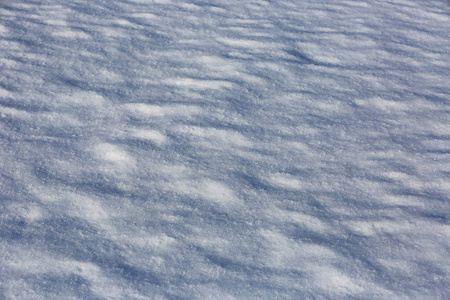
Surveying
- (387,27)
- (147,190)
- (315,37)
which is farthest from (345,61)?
(147,190)

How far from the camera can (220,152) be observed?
80.2 inches

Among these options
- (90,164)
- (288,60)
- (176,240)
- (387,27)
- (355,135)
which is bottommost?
(176,240)

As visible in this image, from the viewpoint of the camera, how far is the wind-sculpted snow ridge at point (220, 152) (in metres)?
1.59

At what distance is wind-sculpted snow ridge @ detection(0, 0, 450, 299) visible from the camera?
159 cm

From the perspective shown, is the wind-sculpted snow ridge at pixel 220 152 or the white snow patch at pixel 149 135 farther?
the white snow patch at pixel 149 135

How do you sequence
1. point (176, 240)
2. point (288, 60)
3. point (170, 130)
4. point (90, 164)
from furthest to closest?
point (288, 60)
point (170, 130)
point (90, 164)
point (176, 240)

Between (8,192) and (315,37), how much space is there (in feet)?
6.50

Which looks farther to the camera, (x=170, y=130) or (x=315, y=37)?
(x=315, y=37)

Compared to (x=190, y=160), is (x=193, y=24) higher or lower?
higher

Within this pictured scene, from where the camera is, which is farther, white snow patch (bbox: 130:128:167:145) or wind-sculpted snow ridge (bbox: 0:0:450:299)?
white snow patch (bbox: 130:128:167:145)

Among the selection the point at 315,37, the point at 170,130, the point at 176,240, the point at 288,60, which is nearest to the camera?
the point at 176,240

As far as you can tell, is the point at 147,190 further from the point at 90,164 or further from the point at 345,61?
the point at 345,61

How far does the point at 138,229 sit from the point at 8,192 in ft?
1.84

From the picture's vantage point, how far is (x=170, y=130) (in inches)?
83.5
